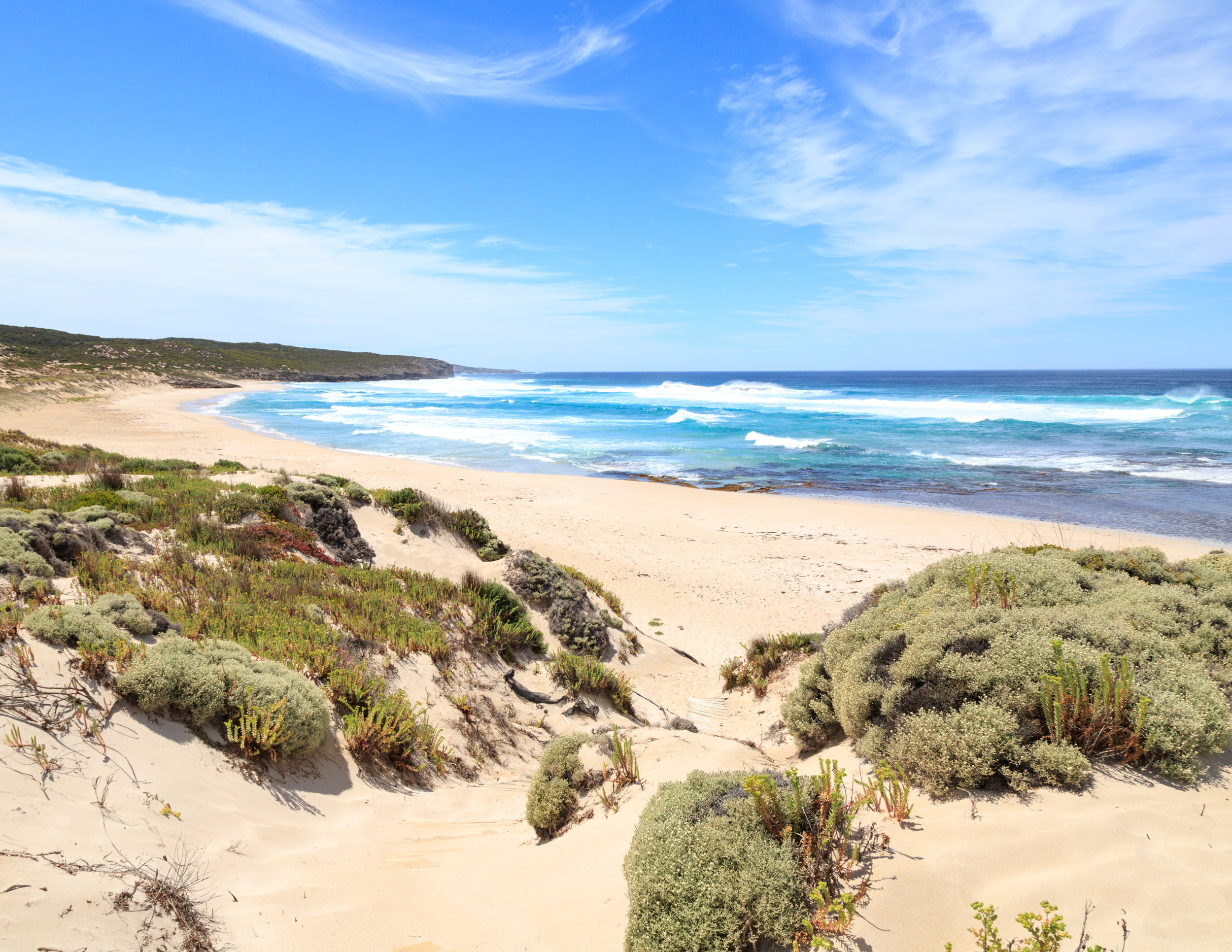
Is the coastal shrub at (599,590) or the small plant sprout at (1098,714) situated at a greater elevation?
the small plant sprout at (1098,714)

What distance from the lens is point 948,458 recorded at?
3034 centimetres

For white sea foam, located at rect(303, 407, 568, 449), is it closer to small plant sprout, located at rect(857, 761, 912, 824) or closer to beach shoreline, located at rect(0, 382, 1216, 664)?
beach shoreline, located at rect(0, 382, 1216, 664)

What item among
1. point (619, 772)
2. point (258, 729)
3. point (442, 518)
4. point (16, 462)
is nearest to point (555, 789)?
point (619, 772)

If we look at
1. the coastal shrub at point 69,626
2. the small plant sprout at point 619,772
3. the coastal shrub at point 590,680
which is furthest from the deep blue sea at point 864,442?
the coastal shrub at point 69,626

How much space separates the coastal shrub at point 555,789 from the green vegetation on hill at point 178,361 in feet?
198

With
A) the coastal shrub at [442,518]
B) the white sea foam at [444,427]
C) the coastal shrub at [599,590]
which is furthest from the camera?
the white sea foam at [444,427]

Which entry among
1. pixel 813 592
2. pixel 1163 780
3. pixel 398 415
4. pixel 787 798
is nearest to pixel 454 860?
pixel 787 798

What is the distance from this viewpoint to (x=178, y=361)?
8581 centimetres

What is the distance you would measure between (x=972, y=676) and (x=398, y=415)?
50.6m

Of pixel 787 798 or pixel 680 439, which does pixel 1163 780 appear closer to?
pixel 787 798

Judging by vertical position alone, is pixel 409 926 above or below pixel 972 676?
below

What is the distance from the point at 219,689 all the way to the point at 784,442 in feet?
115

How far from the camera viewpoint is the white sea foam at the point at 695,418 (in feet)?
158

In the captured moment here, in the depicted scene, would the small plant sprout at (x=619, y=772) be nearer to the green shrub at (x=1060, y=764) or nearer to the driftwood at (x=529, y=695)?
the driftwood at (x=529, y=695)
